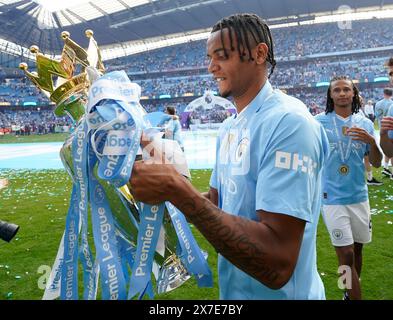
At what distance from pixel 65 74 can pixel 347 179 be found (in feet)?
9.03

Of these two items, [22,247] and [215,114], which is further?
[215,114]

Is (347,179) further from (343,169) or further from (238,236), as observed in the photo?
(238,236)

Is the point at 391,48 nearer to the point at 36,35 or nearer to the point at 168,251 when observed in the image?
the point at 36,35

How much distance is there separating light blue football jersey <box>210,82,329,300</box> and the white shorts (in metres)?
2.04

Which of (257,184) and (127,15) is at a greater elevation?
(127,15)

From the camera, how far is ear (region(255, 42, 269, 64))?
149 cm

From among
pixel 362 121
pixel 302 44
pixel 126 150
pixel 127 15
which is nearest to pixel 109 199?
pixel 126 150

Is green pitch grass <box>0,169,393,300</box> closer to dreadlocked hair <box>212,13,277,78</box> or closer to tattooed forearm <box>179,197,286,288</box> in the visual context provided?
tattooed forearm <box>179,197,286,288</box>

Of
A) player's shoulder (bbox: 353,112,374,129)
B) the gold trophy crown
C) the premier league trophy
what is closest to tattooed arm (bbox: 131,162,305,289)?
the premier league trophy

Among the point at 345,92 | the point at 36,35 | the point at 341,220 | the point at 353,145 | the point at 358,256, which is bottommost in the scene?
the point at 358,256

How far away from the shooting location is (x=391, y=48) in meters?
46.9

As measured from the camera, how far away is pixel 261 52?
1.50 meters
